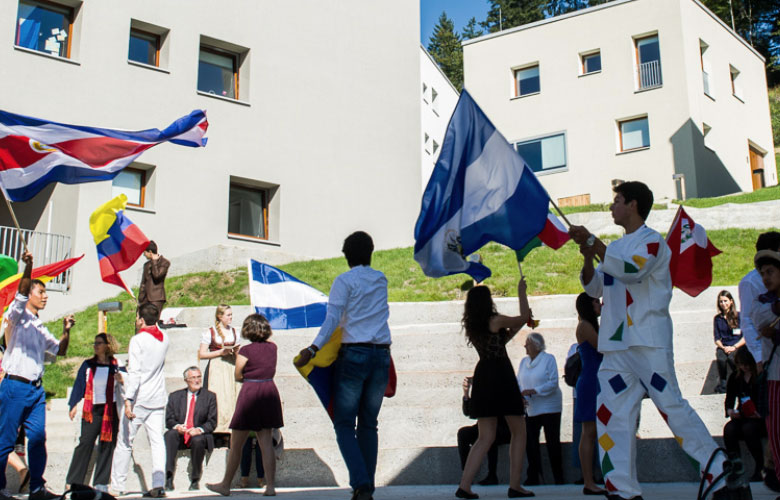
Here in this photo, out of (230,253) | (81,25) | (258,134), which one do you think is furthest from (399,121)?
(81,25)

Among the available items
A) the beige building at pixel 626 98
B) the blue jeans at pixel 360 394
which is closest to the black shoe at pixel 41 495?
the blue jeans at pixel 360 394

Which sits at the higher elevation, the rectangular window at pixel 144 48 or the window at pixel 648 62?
the window at pixel 648 62

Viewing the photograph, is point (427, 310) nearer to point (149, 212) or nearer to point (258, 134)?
point (149, 212)

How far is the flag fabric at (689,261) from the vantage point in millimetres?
8508

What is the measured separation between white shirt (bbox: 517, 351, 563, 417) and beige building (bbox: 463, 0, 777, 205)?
22.7 meters

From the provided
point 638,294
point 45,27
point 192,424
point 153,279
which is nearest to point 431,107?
point 45,27

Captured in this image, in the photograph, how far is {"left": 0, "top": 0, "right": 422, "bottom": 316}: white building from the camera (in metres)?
20.6

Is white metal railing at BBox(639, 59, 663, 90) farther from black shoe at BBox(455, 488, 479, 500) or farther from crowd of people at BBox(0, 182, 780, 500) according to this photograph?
black shoe at BBox(455, 488, 479, 500)

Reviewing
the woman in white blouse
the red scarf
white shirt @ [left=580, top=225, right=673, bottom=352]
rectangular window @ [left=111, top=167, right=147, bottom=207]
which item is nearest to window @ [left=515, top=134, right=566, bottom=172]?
rectangular window @ [left=111, top=167, right=147, bottom=207]

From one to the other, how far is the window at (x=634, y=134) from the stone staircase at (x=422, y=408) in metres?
18.5

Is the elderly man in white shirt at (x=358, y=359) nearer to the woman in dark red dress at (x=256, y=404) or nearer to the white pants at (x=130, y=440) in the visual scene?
the woman in dark red dress at (x=256, y=404)

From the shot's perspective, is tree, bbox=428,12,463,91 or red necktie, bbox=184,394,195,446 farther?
tree, bbox=428,12,463,91

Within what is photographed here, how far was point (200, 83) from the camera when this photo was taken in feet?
78.6

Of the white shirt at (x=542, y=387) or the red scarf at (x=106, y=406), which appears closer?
the white shirt at (x=542, y=387)
